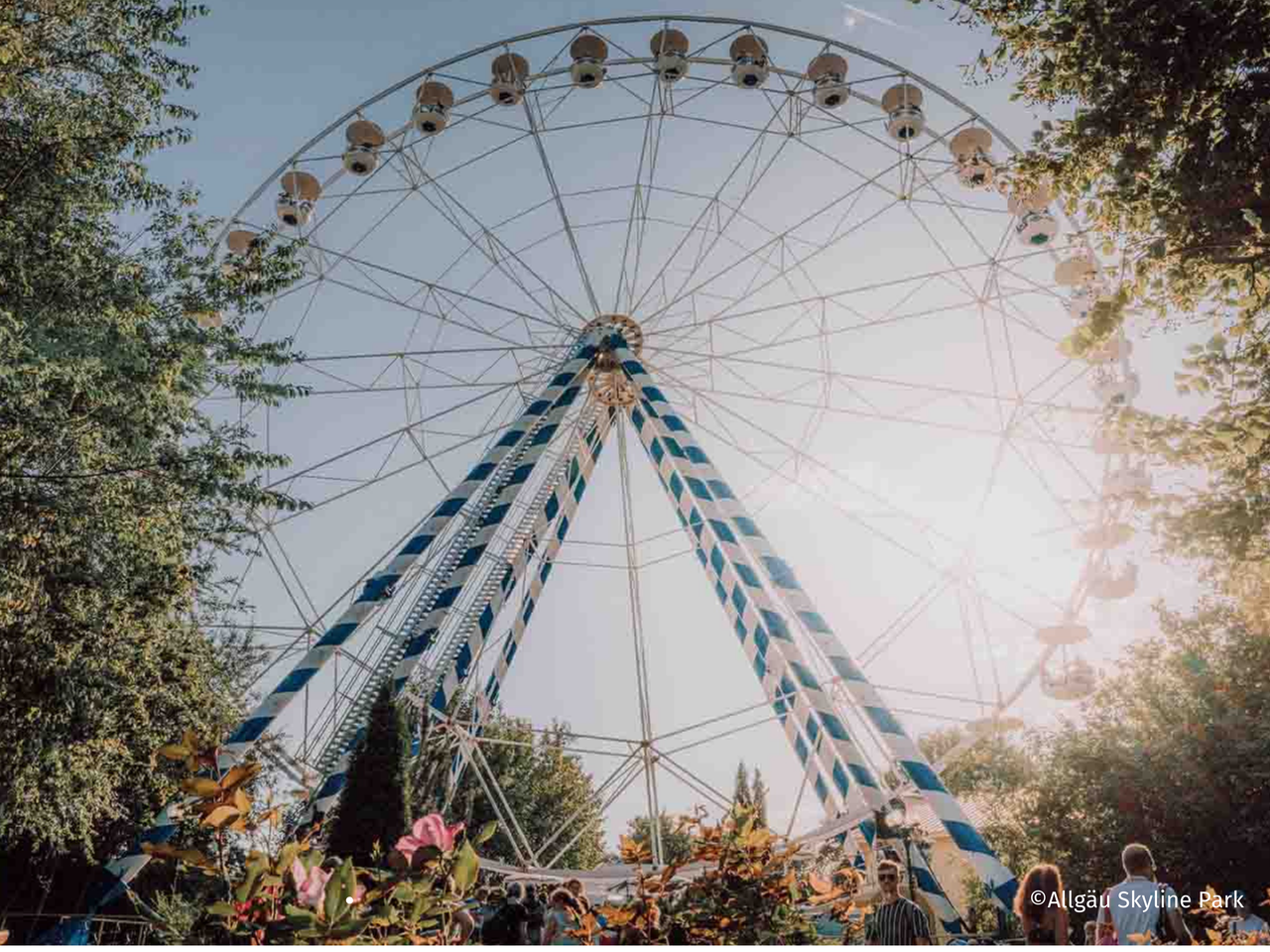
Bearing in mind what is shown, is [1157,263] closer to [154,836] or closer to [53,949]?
[53,949]

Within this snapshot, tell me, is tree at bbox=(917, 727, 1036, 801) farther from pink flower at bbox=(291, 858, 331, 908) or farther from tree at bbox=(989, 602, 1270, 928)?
pink flower at bbox=(291, 858, 331, 908)

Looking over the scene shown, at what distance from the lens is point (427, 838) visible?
2049mm

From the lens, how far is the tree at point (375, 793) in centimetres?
659

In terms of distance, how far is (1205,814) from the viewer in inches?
660

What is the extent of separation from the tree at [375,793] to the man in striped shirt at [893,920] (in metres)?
3.75

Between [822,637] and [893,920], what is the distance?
239 inches

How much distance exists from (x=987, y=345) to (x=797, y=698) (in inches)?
317

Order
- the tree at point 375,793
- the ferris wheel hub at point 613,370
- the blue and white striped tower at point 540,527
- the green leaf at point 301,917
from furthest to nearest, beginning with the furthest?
the ferris wheel hub at point 613,370 < the blue and white striped tower at point 540,527 < the tree at point 375,793 < the green leaf at point 301,917

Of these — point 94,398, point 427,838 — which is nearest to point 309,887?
point 427,838

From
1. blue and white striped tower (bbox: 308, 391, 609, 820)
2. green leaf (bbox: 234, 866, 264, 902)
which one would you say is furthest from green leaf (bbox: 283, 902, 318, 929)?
blue and white striped tower (bbox: 308, 391, 609, 820)

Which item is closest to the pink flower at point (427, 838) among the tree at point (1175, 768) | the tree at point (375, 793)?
the tree at point (375, 793)

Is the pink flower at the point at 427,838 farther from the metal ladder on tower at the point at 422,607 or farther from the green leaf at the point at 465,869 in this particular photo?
the metal ladder on tower at the point at 422,607

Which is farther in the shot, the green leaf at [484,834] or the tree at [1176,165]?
the tree at [1176,165]

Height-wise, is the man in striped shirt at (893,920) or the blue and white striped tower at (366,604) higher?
the blue and white striped tower at (366,604)
